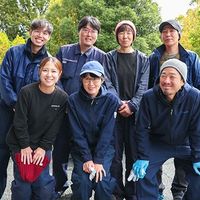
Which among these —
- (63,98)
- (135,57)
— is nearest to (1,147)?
(63,98)

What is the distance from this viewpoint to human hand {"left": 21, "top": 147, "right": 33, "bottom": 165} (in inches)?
127

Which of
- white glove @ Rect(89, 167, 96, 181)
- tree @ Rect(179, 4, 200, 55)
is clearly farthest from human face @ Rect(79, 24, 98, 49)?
tree @ Rect(179, 4, 200, 55)

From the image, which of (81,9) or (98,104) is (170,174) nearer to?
(98,104)

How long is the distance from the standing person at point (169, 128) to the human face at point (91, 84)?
0.51 metres

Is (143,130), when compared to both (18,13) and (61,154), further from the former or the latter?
(18,13)

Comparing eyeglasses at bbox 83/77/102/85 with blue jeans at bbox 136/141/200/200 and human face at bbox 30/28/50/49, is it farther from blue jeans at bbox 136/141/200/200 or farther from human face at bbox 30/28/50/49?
blue jeans at bbox 136/141/200/200

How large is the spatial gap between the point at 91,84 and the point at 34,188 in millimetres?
1181

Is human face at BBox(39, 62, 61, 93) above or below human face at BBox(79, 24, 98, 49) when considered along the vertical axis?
below

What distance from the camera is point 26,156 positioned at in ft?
10.6

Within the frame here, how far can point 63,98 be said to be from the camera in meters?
3.46

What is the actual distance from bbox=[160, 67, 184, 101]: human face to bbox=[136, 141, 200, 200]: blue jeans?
62cm

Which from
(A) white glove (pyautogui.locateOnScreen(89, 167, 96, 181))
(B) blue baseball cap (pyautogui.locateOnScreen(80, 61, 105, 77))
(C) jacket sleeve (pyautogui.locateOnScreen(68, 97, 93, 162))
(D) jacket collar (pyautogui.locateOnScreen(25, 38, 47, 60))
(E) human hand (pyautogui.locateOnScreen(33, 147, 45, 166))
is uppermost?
(D) jacket collar (pyautogui.locateOnScreen(25, 38, 47, 60))

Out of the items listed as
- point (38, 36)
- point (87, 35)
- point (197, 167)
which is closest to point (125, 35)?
point (87, 35)

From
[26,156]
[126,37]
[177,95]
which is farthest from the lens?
[126,37]
